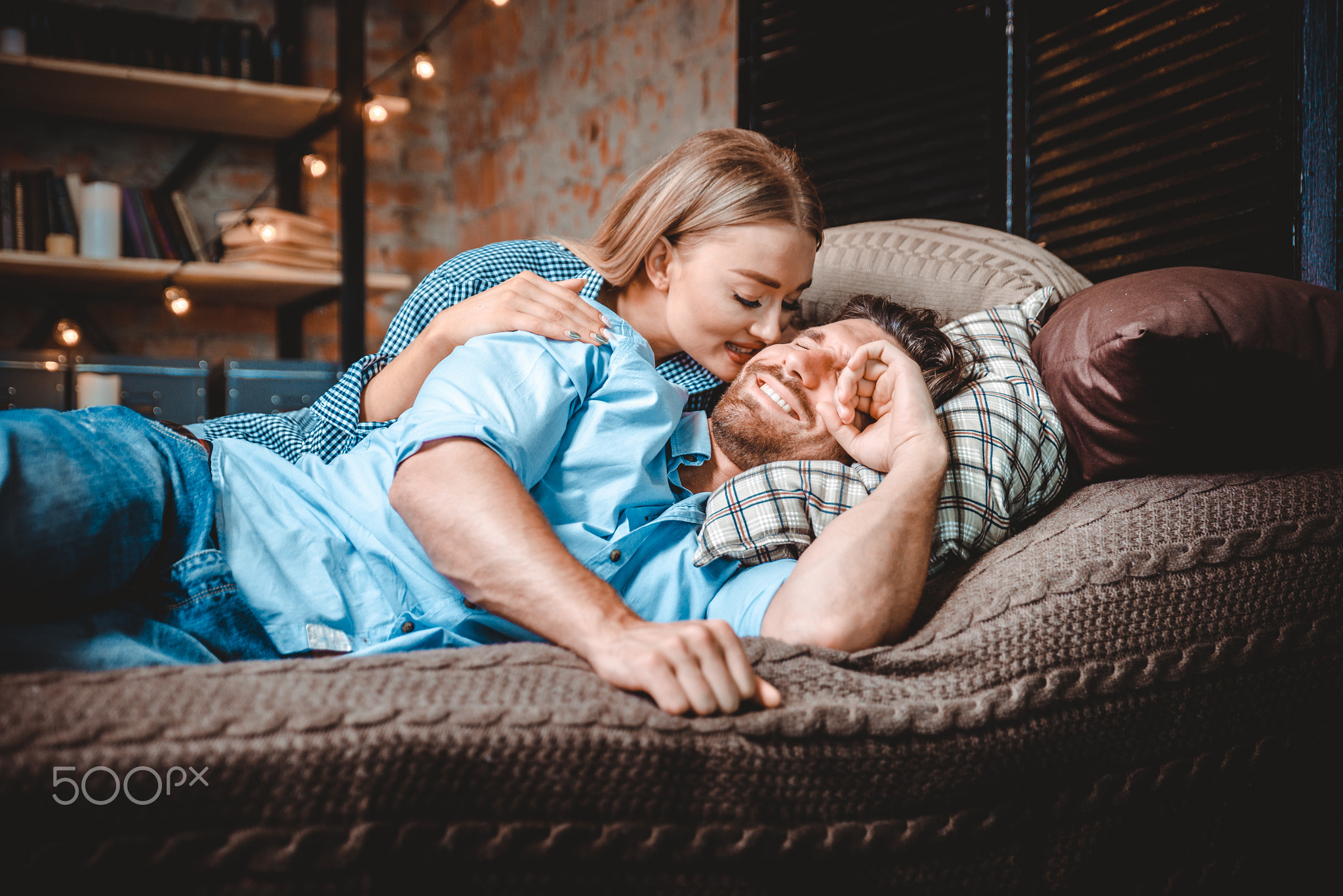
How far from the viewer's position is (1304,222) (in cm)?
152

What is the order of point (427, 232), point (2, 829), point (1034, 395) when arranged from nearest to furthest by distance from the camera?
point (2, 829), point (1034, 395), point (427, 232)

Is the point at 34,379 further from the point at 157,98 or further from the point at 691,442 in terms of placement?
the point at 691,442

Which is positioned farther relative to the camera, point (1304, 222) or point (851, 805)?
point (1304, 222)

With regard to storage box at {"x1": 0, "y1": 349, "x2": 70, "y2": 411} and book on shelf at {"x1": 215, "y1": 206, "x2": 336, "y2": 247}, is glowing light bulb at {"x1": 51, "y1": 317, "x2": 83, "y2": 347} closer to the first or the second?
storage box at {"x1": 0, "y1": 349, "x2": 70, "y2": 411}

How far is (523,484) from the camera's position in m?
1.02

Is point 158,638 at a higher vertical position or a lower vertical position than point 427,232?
lower

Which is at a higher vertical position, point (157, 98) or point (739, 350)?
point (157, 98)

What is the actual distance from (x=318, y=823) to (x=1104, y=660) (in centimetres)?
70

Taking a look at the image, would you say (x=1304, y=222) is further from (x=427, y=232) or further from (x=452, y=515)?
(x=427, y=232)

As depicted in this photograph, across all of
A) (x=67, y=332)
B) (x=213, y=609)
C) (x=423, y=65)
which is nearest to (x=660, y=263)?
(x=213, y=609)

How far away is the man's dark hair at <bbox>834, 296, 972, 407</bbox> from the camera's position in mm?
1271

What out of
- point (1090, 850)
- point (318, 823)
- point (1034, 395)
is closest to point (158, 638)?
point (318, 823)

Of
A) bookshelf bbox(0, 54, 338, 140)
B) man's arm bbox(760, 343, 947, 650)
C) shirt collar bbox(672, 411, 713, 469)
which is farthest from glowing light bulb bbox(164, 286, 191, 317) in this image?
man's arm bbox(760, 343, 947, 650)

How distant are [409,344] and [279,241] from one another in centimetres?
168
